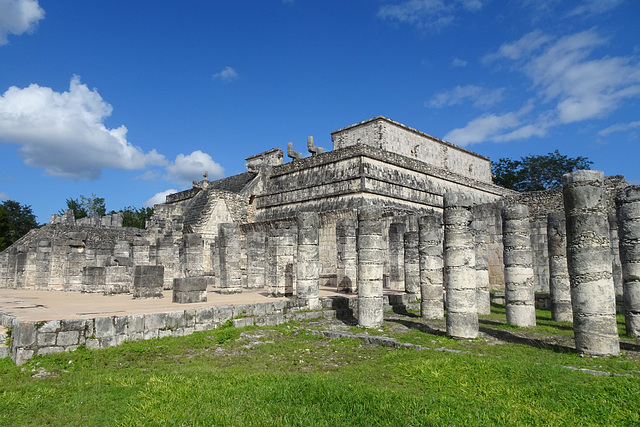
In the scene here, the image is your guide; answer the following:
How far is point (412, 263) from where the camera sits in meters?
13.8

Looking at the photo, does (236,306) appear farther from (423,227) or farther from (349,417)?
(349,417)

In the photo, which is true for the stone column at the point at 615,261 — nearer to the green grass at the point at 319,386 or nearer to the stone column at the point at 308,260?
the green grass at the point at 319,386

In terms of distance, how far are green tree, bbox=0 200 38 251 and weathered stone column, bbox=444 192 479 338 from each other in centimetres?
3953

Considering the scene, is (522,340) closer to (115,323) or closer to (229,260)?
Answer: (115,323)

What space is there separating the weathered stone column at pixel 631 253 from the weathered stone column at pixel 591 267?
2.01m

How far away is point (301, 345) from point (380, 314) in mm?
2583

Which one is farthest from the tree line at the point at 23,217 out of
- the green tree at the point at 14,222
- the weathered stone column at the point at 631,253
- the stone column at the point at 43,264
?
the weathered stone column at the point at 631,253

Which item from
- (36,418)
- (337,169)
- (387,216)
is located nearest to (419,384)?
(36,418)

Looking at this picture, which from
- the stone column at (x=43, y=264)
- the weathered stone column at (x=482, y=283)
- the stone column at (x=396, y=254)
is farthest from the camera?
the stone column at (x=43, y=264)

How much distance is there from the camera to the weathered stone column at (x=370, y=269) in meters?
9.52

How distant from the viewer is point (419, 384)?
16.7 feet

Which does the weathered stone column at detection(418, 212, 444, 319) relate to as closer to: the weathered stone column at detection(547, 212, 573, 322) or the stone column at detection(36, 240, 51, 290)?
the weathered stone column at detection(547, 212, 573, 322)

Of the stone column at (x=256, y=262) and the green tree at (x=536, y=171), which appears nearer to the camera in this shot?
the stone column at (x=256, y=262)

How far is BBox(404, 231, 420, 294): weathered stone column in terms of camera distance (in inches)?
540
